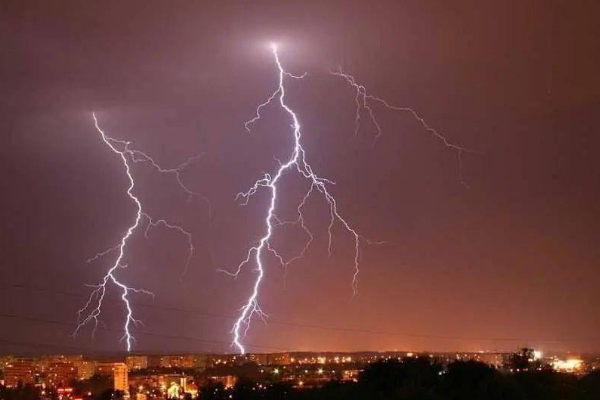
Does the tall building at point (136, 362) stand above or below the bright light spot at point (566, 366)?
above

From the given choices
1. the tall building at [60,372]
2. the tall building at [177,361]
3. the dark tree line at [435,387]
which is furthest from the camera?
the tall building at [177,361]

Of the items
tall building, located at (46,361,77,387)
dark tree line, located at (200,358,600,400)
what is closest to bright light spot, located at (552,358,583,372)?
dark tree line, located at (200,358,600,400)

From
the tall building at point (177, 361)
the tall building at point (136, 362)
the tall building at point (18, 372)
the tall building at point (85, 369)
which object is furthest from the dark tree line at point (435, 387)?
the tall building at point (177, 361)

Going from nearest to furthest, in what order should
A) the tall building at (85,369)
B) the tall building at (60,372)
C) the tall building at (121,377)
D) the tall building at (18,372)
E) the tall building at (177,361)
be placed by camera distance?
1. the tall building at (121,377)
2. the tall building at (18,372)
3. the tall building at (60,372)
4. the tall building at (85,369)
5. the tall building at (177,361)

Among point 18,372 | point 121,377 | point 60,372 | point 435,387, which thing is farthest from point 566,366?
point 18,372

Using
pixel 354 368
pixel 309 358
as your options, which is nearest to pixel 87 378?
pixel 354 368

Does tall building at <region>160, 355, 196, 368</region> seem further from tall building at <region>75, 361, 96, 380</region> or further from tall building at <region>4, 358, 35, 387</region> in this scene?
tall building at <region>4, 358, 35, 387</region>

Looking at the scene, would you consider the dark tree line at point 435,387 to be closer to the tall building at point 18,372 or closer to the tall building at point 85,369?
the tall building at point 18,372
